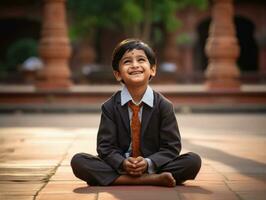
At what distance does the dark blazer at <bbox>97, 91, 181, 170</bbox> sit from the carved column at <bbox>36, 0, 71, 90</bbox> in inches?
370

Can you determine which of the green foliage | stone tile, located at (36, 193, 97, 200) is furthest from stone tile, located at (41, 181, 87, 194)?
the green foliage

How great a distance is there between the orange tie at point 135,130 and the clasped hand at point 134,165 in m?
0.24

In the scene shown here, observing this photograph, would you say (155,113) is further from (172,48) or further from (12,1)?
(12,1)

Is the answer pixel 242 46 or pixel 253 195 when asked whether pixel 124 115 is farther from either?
pixel 242 46

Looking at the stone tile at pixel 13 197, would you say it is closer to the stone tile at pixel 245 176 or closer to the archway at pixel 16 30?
the stone tile at pixel 245 176

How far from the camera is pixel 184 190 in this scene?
364 centimetres

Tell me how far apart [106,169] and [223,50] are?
388 inches

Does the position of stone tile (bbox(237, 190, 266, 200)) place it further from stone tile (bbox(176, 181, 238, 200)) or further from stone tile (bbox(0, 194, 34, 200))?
stone tile (bbox(0, 194, 34, 200))

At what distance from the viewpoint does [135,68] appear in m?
3.83

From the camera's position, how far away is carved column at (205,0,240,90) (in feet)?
Answer: 43.8

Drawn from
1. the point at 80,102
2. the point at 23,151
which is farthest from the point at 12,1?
the point at 23,151

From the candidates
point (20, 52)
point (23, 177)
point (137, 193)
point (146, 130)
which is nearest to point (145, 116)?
point (146, 130)

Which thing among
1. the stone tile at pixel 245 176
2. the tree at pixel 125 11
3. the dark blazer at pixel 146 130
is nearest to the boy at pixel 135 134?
the dark blazer at pixel 146 130

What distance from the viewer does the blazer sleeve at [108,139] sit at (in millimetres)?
3804
